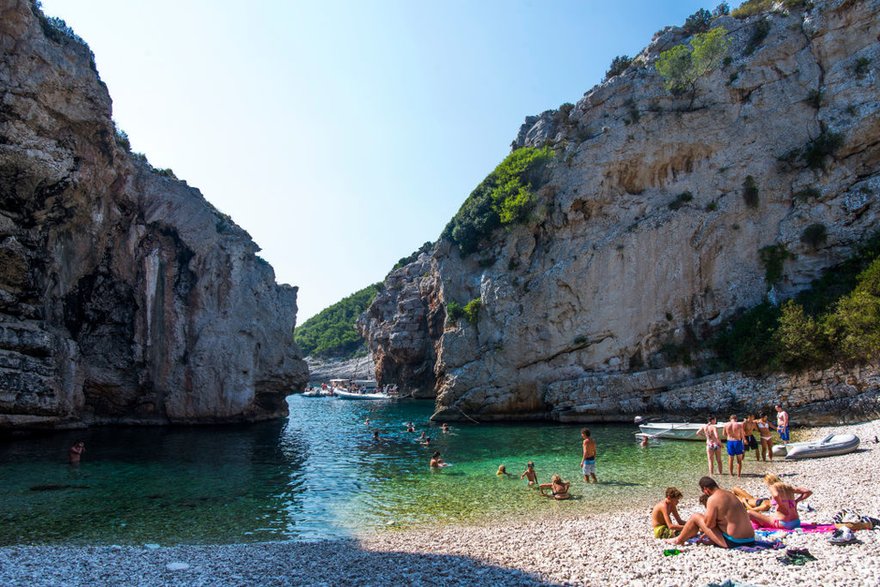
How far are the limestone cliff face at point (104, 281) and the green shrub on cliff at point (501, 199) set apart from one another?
16.7 metres

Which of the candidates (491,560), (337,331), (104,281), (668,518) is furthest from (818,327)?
(337,331)

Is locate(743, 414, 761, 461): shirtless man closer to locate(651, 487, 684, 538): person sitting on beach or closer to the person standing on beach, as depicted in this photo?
the person standing on beach

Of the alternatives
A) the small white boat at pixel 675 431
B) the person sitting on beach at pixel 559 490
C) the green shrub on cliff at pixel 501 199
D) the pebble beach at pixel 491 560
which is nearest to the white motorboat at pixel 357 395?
the green shrub on cliff at pixel 501 199

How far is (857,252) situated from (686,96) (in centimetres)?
1599

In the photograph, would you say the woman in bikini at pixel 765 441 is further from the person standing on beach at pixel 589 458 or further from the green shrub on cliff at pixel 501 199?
the green shrub on cliff at pixel 501 199

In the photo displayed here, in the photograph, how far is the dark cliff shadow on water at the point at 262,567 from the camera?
7.20m

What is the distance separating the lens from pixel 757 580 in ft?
20.1

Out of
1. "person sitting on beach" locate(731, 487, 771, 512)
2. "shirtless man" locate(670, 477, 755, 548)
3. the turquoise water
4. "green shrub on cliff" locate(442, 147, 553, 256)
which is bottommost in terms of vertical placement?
the turquoise water

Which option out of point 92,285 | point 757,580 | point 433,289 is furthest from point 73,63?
point 433,289

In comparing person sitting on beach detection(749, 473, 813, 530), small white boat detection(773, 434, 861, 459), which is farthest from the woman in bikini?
person sitting on beach detection(749, 473, 813, 530)

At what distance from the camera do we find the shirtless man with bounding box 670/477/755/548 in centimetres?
763

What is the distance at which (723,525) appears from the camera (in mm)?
7785

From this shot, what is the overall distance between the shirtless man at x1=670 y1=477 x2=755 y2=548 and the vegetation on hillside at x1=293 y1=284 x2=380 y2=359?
293ft

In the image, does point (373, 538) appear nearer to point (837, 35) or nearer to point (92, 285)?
point (92, 285)
